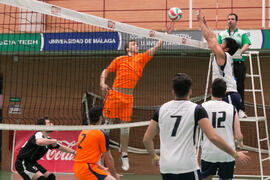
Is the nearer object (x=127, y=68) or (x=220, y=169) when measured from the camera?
(x=220, y=169)

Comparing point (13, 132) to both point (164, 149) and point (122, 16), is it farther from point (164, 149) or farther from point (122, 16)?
point (164, 149)

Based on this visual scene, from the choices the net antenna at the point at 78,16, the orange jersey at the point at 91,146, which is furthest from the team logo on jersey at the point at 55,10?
the orange jersey at the point at 91,146

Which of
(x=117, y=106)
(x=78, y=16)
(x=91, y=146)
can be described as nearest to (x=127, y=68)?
(x=117, y=106)

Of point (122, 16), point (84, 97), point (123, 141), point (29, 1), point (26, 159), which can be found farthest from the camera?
point (122, 16)

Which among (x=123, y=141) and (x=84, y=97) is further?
(x=84, y=97)

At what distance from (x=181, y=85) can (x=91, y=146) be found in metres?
2.55

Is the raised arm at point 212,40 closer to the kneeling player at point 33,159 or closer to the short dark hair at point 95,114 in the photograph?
the short dark hair at point 95,114

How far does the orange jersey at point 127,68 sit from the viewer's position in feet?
26.3

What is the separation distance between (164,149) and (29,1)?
9.53ft

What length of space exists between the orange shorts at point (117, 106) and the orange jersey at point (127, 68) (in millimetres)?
209

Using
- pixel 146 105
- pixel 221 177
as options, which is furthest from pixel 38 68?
pixel 221 177

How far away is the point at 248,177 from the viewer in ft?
34.6

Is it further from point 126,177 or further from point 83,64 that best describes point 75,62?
point 126,177

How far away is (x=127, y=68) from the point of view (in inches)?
316
